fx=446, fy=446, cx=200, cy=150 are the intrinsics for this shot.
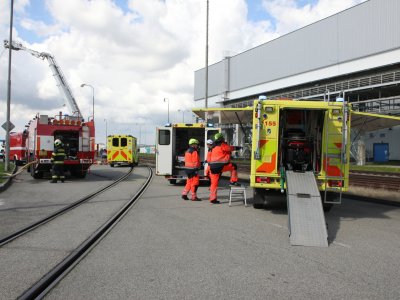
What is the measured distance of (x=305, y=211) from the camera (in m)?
8.37

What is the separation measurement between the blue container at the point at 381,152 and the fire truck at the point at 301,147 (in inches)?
1375

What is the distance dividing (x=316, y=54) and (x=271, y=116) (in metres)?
39.5

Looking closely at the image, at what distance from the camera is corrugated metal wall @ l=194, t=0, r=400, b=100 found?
129ft

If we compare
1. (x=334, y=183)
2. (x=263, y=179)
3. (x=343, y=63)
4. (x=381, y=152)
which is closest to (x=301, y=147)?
(x=334, y=183)

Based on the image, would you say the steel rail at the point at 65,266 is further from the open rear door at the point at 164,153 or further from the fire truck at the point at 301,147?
the open rear door at the point at 164,153

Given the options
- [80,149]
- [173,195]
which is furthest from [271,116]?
[80,149]

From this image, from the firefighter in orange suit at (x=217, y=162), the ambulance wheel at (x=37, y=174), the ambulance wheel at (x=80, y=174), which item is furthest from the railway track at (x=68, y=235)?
the ambulance wheel at (x=37, y=174)

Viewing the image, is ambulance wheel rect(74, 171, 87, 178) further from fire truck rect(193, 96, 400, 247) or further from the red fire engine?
fire truck rect(193, 96, 400, 247)

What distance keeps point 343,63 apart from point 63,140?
3133cm

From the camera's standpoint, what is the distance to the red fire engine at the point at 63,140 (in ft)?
64.5

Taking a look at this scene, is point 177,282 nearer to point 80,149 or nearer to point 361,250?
point 361,250

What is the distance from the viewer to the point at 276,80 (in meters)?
53.8

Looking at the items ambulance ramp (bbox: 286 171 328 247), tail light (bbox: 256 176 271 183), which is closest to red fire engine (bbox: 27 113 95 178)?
tail light (bbox: 256 176 271 183)

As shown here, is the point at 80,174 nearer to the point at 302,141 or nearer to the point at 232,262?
the point at 302,141
